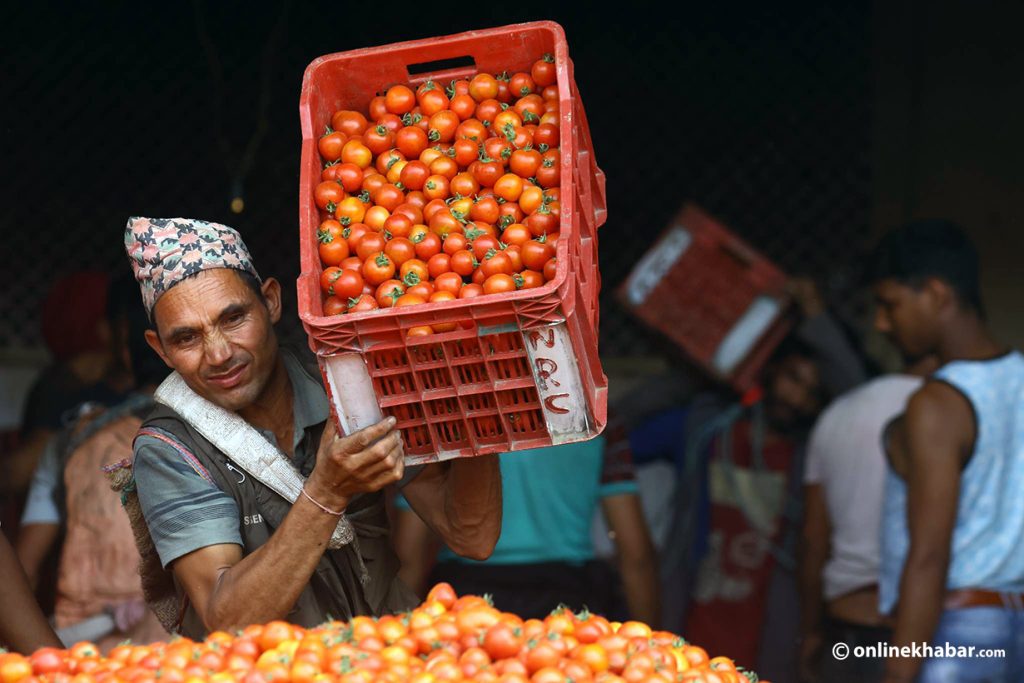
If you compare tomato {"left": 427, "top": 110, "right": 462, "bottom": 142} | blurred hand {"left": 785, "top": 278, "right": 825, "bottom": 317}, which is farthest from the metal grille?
tomato {"left": 427, "top": 110, "right": 462, "bottom": 142}

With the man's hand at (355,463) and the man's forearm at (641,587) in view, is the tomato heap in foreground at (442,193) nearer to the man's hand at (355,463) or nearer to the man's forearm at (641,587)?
the man's hand at (355,463)

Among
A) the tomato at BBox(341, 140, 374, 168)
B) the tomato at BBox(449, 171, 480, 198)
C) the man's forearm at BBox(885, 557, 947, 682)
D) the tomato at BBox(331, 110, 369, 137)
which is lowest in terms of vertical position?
the man's forearm at BBox(885, 557, 947, 682)

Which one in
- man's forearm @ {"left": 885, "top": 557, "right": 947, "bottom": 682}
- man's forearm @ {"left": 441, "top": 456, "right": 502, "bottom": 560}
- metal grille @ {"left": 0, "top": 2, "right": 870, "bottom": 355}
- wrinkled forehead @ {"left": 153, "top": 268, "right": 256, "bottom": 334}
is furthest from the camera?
metal grille @ {"left": 0, "top": 2, "right": 870, "bottom": 355}

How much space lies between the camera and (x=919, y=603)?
3.45 m

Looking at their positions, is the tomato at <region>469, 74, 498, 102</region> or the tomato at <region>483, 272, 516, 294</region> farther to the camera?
the tomato at <region>469, 74, 498, 102</region>

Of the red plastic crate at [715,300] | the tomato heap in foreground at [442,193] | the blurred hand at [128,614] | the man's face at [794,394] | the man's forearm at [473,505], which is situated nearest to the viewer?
the tomato heap in foreground at [442,193]

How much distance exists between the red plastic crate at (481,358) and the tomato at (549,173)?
4 cm

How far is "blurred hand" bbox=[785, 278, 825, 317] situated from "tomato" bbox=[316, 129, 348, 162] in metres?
2.74

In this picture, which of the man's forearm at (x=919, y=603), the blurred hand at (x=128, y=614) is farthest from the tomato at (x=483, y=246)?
the man's forearm at (x=919, y=603)

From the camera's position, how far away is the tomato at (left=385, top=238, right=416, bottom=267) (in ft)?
6.82

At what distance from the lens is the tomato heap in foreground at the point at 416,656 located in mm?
1820

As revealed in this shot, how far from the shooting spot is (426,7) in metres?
5.08

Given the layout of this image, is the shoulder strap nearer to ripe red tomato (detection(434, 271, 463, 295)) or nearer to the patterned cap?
the patterned cap

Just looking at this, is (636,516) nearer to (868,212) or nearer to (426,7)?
(868,212)
